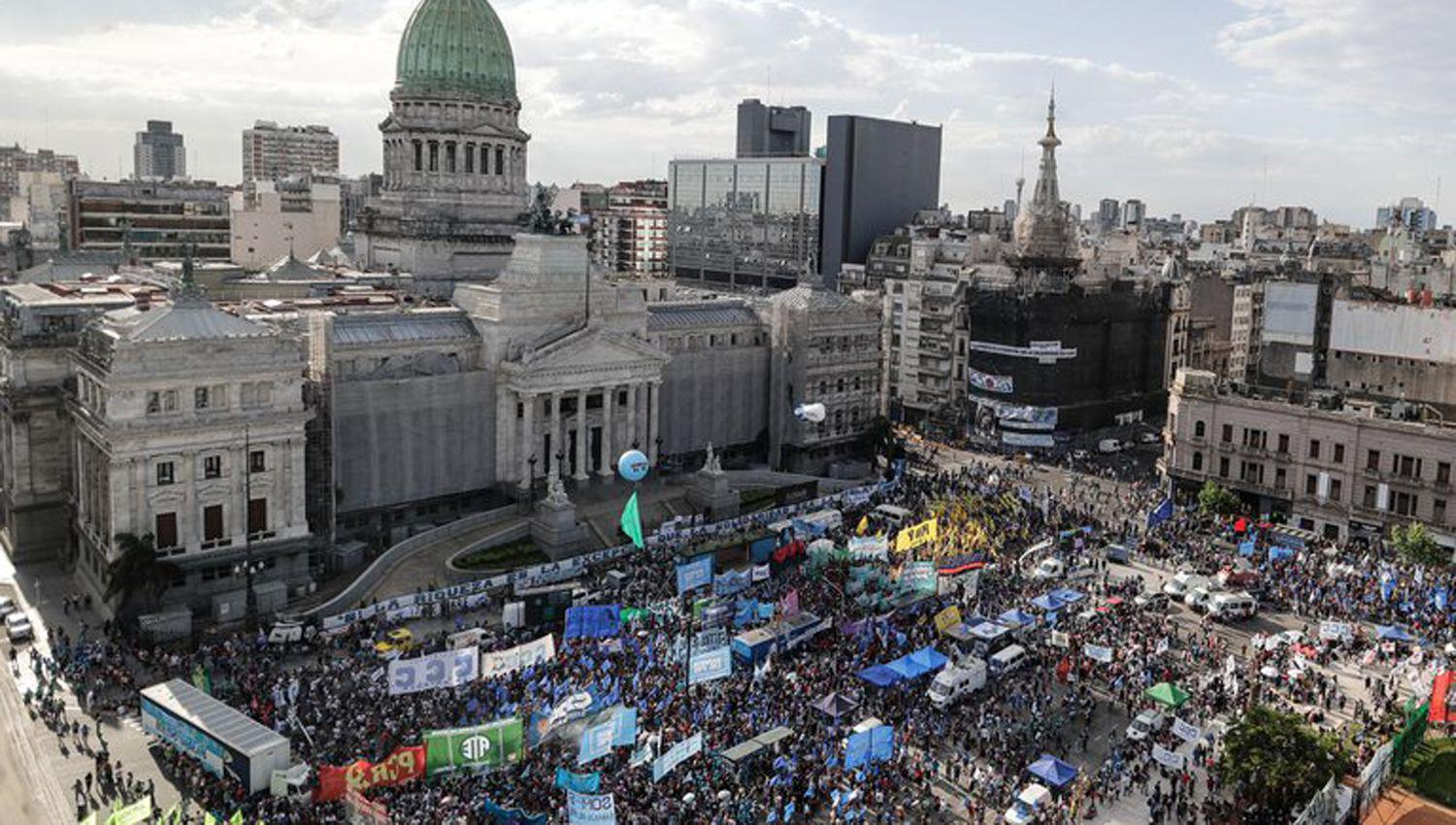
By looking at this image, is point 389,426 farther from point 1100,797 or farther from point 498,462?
point 1100,797

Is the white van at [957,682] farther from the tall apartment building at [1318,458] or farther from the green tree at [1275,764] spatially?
the tall apartment building at [1318,458]

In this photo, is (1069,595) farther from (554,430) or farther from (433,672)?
(554,430)

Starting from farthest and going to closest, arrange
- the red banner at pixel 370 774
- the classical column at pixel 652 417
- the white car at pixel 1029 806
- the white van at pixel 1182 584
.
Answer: the classical column at pixel 652 417 < the white van at pixel 1182 584 < the white car at pixel 1029 806 < the red banner at pixel 370 774

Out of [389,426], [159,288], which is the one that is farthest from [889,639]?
[159,288]

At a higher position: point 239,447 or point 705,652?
point 239,447

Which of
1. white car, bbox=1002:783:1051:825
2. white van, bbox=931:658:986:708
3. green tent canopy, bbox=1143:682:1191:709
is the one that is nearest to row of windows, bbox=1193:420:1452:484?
green tent canopy, bbox=1143:682:1191:709

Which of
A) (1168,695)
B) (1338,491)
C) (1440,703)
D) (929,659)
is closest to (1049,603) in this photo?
(929,659)

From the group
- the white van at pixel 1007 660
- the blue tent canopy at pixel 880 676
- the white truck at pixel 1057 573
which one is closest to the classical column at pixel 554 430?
the white truck at pixel 1057 573
